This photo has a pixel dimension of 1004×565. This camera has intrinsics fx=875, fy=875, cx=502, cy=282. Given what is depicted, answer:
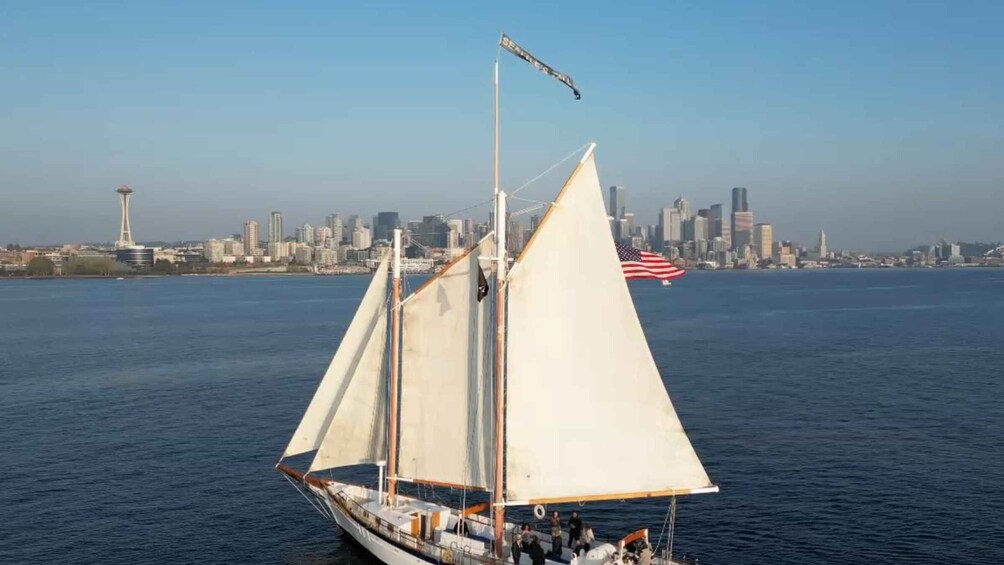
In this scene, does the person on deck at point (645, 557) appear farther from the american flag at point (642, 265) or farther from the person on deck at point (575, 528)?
the american flag at point (642, 265)

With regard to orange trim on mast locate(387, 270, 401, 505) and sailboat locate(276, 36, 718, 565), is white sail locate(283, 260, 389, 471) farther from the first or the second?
orange trim on mast locate(387, 270, 401, 505)

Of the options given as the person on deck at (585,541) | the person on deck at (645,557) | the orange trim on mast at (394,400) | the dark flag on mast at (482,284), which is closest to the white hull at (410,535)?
the person on deck at (585,541)

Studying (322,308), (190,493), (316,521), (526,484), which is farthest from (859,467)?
(322,308)

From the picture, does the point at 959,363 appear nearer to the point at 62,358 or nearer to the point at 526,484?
the point at 526,484

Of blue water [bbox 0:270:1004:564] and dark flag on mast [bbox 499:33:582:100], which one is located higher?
dark flag on mast [bbox 499:33:582:100]

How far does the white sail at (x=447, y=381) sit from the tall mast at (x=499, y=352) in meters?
1.26

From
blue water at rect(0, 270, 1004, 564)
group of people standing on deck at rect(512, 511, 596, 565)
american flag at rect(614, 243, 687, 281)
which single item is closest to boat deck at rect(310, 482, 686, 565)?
group of people standing on deck at rect(512, 511, 596, 565)

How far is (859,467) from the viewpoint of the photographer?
49.1 m

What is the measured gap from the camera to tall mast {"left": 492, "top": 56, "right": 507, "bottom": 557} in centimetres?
3091

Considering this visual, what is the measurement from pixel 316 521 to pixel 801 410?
37.8 metres

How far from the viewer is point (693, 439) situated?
55531 millimetres

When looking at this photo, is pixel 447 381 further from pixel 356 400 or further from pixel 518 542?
pixel 518 542

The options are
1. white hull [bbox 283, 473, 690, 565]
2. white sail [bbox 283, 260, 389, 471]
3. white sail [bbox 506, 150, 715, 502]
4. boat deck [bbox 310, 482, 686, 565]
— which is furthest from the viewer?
white sail [bbox 283, 260, 389, 471]

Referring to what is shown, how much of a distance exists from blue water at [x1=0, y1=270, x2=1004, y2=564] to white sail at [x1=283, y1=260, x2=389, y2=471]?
15.6 feet
